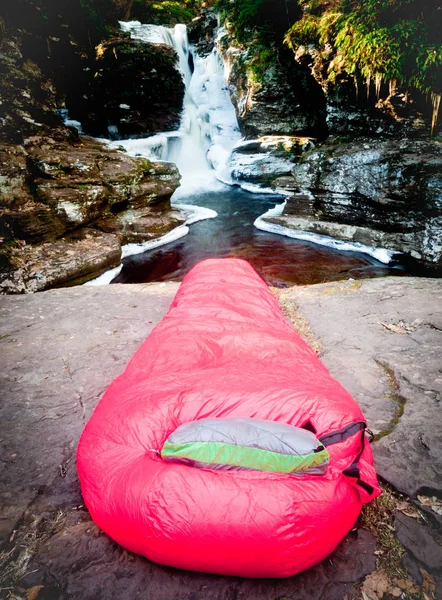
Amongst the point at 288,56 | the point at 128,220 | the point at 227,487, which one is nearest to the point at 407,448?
the point at 227,487

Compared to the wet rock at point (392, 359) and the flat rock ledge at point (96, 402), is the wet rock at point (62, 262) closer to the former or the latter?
the flat rock ledge at point (96, 402)

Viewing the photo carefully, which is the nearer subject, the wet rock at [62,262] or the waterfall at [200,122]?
the wet rock at [62,262]

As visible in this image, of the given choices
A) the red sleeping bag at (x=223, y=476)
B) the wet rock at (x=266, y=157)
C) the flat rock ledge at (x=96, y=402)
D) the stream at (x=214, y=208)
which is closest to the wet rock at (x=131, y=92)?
the stream at (x=214, y=208)

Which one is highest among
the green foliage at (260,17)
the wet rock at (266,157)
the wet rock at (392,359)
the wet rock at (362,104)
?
the green foliage at (260,17)

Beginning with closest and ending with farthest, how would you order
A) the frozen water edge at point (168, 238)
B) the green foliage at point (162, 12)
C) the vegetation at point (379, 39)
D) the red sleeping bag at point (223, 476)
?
1. the red sleeping bag at point (223, 476)
2. the vegetation at point (379, 39)
3. the frozen water edge at point (168, 238)
4. the green foliage at point (162, 12)

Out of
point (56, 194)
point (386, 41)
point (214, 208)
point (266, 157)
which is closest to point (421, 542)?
point (56, 194)

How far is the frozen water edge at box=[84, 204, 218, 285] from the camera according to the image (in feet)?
20.7

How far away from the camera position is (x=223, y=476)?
1055 millimetres

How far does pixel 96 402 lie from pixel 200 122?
13837mm

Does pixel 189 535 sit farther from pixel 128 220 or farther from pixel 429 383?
pixel 128 220

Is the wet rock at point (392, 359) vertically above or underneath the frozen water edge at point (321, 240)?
above

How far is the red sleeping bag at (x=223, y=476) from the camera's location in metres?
0.98

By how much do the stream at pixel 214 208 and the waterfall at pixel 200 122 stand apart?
1.4 inches

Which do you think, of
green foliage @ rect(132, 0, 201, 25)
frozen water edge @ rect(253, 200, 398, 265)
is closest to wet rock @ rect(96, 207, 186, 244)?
frozen water edge @ rect(253, 200, 398, 265)
